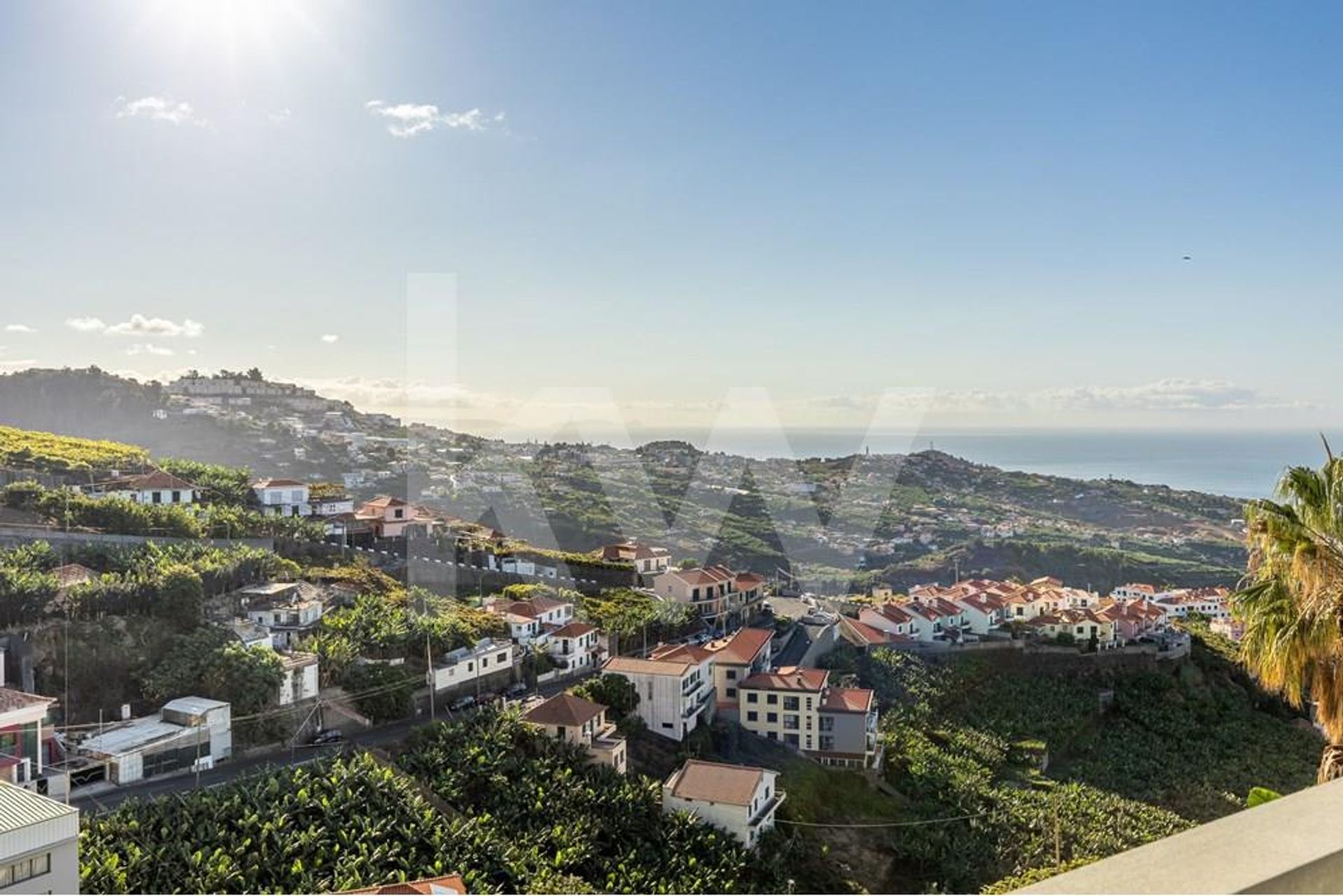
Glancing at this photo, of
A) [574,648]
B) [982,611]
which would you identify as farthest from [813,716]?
[982,611]

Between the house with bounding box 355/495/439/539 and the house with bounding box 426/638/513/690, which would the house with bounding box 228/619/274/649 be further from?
the house with bounding box 355/495/439/539

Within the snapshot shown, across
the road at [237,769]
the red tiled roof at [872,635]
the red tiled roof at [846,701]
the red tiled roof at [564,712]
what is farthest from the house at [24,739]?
the red tiled roof at [872,635]

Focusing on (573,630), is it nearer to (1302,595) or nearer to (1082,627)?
(1302,595)

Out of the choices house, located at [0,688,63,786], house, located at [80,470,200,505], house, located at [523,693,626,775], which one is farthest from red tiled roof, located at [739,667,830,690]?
house, located at [80,470,200,505]

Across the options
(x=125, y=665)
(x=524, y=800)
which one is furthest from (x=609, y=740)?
(x=125, y=665)

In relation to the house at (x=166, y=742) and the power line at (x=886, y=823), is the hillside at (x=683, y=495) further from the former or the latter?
the house at (x=166, y=742)

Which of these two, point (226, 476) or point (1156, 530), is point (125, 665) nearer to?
point (226, 476)

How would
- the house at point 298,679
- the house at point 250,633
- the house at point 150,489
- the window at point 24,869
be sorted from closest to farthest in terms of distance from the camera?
the window at point 24,869
the house at point 298,679
the house at point 250,633
the house at point 150,489
